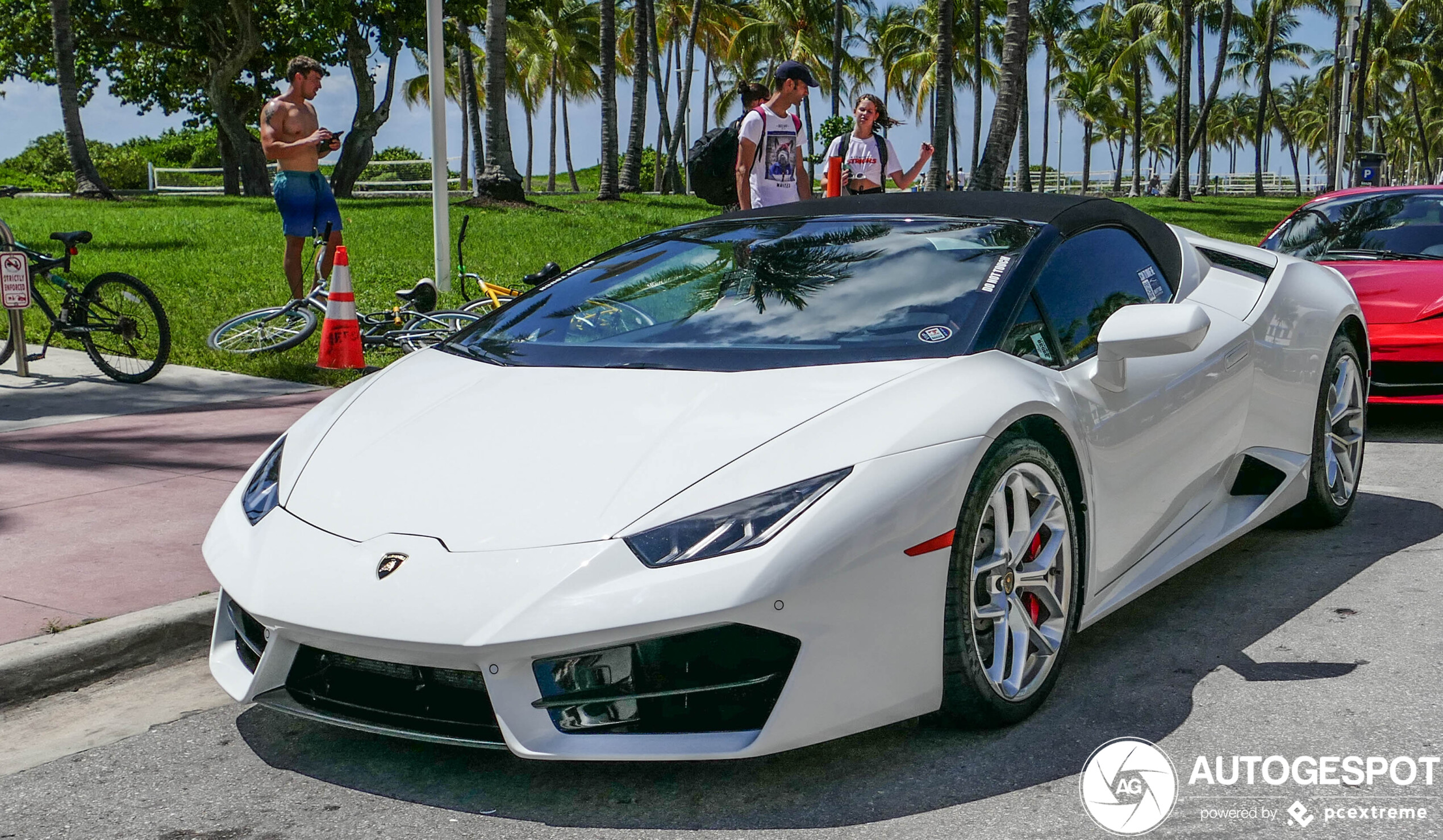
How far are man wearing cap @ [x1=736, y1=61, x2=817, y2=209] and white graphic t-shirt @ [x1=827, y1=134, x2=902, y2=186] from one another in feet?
3.35

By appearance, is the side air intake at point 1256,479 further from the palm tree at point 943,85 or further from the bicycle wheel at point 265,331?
the palm tree at point 943,85

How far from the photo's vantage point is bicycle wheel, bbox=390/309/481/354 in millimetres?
8500

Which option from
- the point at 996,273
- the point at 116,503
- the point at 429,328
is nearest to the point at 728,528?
the point at 996,273

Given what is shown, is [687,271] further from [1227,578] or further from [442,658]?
[1227,578]

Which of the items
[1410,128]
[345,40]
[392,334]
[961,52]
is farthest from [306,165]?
[1410,128]

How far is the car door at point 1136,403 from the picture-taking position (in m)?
3.58

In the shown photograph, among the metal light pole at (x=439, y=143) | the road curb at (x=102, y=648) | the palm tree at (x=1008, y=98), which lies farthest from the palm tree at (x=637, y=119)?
the road curb at (x=102, y=648)

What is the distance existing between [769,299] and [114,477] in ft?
11.1

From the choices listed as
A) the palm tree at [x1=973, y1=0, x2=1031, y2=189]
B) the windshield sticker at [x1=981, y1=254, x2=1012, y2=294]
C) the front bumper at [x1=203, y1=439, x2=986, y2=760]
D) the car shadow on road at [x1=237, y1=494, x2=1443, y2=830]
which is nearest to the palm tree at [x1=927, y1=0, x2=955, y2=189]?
the palm tree at [x1=973, y1=0, x2=1031, y2=189]

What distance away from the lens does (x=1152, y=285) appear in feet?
14.0

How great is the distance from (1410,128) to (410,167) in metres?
76.6

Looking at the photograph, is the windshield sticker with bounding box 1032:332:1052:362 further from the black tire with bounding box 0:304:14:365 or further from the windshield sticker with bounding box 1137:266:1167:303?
the black tire with bounding box 0:304:14:365

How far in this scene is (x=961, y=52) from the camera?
5881 cm

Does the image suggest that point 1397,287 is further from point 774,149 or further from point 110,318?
point 110,318
